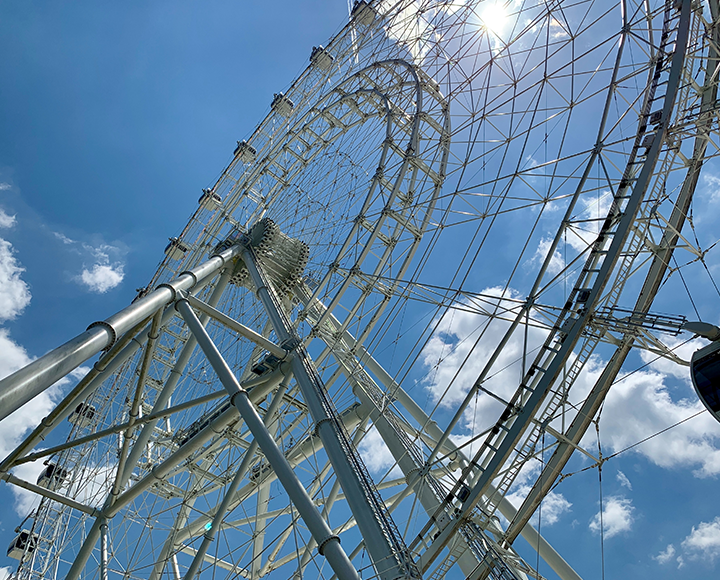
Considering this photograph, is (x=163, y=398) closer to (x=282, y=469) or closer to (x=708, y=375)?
(x=282, y=469)

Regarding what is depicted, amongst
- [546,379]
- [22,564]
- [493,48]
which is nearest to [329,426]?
[546,379]

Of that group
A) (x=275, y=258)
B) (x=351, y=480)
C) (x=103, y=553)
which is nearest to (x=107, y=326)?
(x=351, y=480)

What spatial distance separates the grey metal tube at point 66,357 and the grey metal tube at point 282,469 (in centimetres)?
118

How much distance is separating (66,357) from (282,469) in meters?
4.02

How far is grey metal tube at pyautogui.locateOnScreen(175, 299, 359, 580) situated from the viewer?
7820mm

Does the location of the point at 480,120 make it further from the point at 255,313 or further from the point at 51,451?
the point at 51,451

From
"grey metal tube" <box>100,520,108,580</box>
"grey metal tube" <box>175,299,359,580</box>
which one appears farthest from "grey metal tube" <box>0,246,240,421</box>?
"grey metal tube" <box>100,520,108,580</box>

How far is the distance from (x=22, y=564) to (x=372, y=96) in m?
31.1

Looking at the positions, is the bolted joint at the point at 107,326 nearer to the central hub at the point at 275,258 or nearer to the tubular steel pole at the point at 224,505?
the tubular steel pole at the point at 224,505

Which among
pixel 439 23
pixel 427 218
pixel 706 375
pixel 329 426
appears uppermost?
pixel 439 23

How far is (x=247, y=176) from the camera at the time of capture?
33.9 metres

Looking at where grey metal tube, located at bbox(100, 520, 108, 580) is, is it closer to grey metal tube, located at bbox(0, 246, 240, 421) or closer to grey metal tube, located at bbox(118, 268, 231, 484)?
grey metal tube, located at bbox(118, 268, 231, 484)

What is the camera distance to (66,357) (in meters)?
7.54

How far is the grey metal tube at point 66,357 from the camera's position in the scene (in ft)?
21.3
